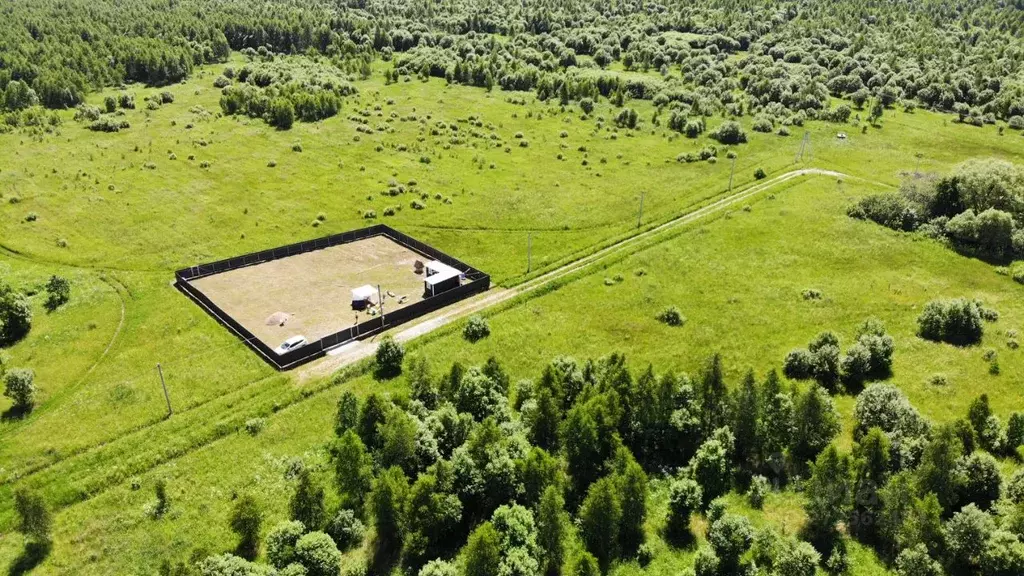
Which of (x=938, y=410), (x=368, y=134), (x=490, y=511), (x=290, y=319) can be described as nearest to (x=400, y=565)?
(x=490, y=511)

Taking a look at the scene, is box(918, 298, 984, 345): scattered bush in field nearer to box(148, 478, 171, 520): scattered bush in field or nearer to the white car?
the white car

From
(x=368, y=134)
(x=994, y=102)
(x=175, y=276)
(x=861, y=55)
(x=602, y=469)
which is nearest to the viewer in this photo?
(x=602, y=469)

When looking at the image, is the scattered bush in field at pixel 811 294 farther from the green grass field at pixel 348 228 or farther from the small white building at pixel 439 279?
the small white building at pixel 439 279

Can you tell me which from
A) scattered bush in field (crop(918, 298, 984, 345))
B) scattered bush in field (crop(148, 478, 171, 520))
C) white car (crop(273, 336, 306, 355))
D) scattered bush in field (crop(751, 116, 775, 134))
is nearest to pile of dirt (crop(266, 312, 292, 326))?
white car (crop(273, 336, 306, 355))

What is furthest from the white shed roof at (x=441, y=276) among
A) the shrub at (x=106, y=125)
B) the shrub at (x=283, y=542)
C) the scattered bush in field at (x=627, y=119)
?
the shrub at (x=106, y=125)

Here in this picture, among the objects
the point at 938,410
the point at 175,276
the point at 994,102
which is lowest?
the point at 175,276

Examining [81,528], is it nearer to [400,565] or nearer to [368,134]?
[400,565]
